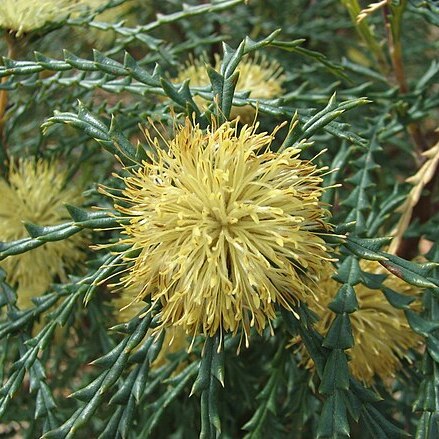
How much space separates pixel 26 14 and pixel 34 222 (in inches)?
13.0

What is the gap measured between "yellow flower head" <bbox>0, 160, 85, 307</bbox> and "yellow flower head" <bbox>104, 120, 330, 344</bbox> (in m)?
0.39

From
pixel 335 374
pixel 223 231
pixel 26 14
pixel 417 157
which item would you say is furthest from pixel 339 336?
pixel 26 14

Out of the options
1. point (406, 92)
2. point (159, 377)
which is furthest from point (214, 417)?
point (406, 92)

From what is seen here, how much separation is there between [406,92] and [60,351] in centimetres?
79

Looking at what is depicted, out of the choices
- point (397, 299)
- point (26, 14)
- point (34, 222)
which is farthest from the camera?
point (34, 222)

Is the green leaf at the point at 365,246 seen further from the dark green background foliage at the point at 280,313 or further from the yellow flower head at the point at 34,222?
the yellow flower head at the point at 34,222

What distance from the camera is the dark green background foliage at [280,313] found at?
29.0 inches

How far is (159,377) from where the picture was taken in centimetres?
100

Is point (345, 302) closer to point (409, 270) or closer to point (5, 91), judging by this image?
point (409, 270)

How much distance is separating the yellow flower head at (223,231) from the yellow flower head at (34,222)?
1.27ft

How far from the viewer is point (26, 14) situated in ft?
3.22

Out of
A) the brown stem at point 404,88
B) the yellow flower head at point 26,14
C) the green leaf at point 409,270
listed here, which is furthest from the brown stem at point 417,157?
the yellow flower head at point 26,14

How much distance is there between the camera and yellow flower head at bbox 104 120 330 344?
67cm

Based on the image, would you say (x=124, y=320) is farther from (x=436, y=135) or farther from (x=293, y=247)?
(x=436, y=135)
